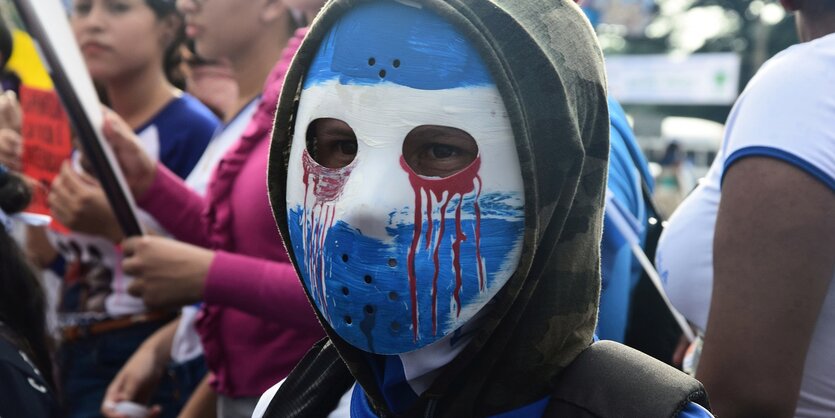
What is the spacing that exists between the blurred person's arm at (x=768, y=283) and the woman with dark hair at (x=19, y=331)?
1.38 metres

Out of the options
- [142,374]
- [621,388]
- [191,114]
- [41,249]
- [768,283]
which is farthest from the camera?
[41,249]

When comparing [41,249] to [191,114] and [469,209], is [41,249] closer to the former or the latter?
[191,114]

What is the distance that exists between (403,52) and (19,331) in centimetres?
134

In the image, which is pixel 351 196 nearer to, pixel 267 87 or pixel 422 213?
pixel 422 213

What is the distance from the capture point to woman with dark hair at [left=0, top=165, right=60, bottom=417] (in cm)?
201

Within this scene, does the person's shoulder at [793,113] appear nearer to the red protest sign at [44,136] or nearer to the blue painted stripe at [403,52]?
the blue painted stripe at [403,52]

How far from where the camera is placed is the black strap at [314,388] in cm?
176

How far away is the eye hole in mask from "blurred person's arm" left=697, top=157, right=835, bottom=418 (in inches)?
23.0

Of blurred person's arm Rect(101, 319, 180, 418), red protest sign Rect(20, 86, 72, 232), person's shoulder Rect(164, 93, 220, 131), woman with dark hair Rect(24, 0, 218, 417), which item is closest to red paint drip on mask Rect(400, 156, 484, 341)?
woman with dark hair Rect(24, 0, 218, 417)

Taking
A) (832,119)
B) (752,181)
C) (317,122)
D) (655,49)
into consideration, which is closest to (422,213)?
(317,122)

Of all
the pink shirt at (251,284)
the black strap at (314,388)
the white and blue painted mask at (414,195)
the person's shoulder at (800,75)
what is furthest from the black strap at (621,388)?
the pink shirt at (251,284)

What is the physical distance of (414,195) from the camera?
1481 mm

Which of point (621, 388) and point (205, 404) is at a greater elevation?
point (621, 388)

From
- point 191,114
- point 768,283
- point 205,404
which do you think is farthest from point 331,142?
point 191,114
